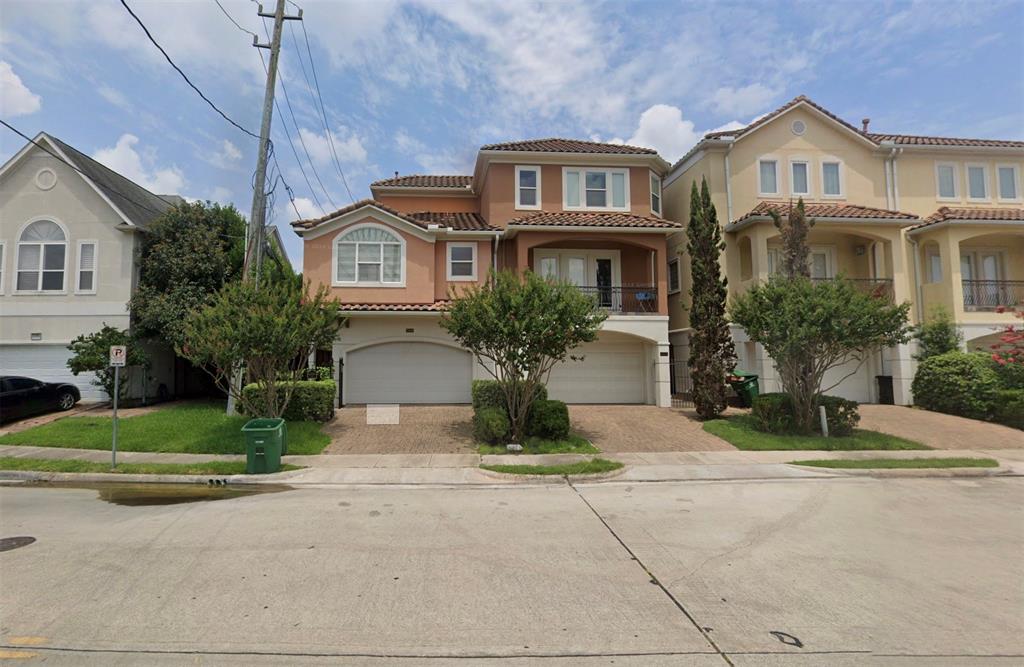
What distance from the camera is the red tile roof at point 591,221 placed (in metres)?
18.1

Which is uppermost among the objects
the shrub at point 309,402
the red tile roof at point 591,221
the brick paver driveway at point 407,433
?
the red tile roof at point 591,221

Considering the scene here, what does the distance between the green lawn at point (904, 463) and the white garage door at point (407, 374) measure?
10.6 m

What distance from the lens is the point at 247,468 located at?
10.5m

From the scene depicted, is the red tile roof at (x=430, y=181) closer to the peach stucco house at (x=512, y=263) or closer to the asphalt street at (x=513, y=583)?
the peach stucco house at (x=512, y=263)

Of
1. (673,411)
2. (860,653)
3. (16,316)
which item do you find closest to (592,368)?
(673,411)

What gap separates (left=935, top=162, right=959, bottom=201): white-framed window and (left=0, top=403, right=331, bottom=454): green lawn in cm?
2449

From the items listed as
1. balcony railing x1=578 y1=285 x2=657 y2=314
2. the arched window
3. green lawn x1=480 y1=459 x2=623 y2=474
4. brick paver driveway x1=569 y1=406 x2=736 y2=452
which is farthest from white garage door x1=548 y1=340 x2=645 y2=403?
the arched window

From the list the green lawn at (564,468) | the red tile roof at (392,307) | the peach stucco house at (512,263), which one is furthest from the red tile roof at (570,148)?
the green lawn at (564,468)

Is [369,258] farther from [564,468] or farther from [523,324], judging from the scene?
[564,468]

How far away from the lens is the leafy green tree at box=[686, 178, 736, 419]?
621 inches

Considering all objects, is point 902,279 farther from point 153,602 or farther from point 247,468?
point 153,602

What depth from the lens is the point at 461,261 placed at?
1908cm

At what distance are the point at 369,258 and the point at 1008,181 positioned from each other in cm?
2536

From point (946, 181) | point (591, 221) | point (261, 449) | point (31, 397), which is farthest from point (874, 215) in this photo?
point (31, 397)
